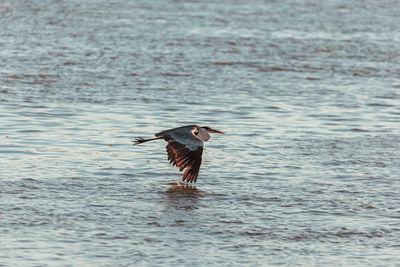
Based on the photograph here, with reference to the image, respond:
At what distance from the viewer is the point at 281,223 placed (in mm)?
7195

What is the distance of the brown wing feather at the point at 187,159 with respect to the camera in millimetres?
8320

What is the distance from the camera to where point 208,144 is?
10625 mm

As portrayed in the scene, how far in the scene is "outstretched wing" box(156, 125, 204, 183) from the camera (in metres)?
8.33

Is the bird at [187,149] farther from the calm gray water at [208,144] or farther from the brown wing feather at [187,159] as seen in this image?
the calm gray water at [208,144]

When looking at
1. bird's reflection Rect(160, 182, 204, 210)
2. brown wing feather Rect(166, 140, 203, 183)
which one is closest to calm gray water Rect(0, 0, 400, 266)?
bird's reflection Rect(160, 182, 204, 210)

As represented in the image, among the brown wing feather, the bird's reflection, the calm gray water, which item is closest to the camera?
the calm gray water

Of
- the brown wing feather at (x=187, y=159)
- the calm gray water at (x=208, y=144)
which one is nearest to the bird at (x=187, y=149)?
the brown wing feather at (x=187, y=159)

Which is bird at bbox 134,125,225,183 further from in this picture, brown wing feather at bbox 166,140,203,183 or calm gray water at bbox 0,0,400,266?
calm gray water at bbox 0,0,400,266

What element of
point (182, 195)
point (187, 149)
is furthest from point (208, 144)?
point (182, 195)

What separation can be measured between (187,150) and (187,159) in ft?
0.34

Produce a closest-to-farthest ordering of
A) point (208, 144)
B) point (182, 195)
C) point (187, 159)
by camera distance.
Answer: point (182, 195) → point (187, 159) → point (208, 144)

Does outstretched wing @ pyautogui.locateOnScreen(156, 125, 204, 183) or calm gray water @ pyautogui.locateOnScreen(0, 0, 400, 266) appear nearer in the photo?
calm gray water @ pyautogui.locateOnScreen(0, 0, 400, 266)

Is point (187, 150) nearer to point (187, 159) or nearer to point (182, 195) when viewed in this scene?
point (187, 159)

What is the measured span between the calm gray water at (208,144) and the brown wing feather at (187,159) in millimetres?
171
